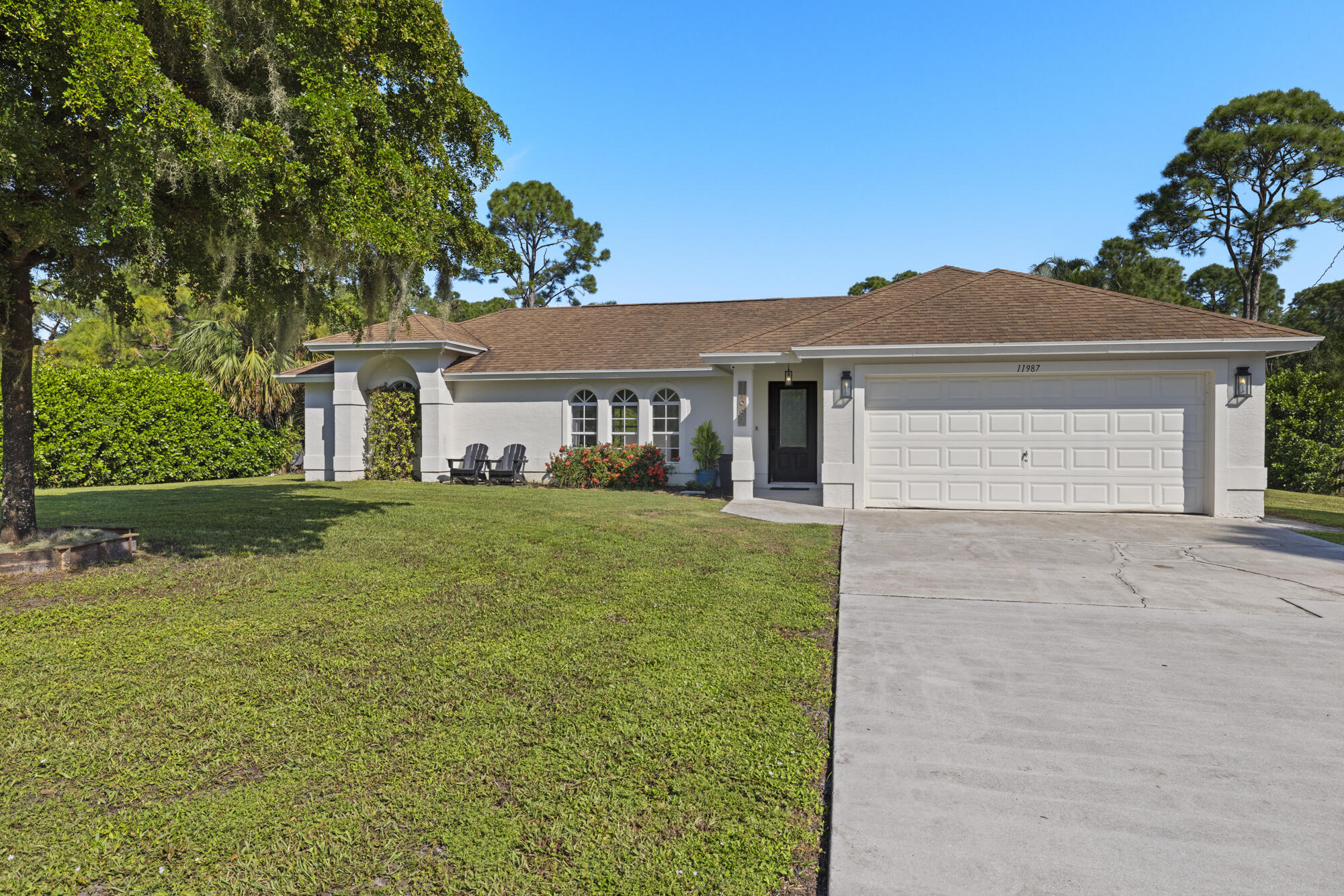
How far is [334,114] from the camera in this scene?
5.00 m

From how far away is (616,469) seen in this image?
1482cm

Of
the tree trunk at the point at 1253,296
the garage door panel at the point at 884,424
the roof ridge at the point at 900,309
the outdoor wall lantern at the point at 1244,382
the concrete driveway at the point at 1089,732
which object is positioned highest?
the tree trunk at the point at 1253,296

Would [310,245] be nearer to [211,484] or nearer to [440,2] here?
[440,2]

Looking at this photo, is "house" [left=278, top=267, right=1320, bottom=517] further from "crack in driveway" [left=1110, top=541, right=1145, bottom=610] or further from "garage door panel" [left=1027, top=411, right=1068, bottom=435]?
"crack in driveway" [left=1110, top=541, right=1145, bottom=610]

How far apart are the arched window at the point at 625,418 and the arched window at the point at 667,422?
1.48ft

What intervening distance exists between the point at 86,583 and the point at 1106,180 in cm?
1934

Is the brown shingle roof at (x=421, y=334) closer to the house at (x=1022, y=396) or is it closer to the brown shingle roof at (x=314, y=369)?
the brown shingle roof at (x=314, y=369)

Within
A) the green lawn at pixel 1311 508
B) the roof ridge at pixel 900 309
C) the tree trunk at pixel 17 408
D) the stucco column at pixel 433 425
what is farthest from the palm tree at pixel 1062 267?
the tree trunk at pixel 17 408

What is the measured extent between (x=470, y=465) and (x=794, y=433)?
7.58m

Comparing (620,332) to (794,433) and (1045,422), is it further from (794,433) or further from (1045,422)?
(1045,422)

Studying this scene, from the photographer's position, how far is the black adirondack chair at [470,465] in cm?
1554

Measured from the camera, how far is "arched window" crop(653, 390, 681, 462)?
15203mm

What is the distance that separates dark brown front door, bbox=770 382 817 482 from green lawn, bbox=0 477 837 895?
8.06m

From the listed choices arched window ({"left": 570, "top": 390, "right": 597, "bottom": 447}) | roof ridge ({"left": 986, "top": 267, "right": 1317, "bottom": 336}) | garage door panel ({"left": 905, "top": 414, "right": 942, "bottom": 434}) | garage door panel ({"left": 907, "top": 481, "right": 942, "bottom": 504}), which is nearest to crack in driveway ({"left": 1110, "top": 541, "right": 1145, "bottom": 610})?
garage door panel ({"left": 907, "top": 481, "right": 942, "bottom": 504})
